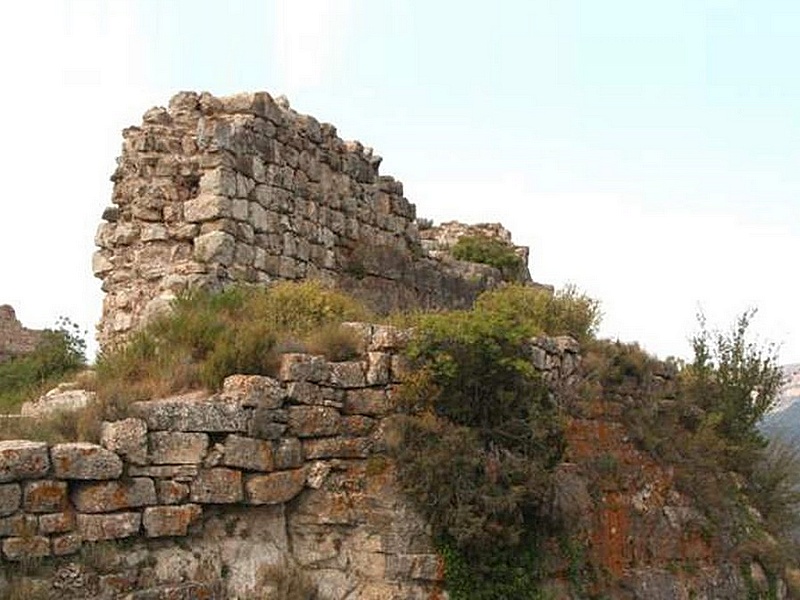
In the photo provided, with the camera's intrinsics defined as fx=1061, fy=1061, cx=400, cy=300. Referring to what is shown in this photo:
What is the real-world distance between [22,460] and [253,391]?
173 centimetres

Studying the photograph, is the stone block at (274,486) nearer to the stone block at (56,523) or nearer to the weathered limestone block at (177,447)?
the weathered limestone block at (177,447)

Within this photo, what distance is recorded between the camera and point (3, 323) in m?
18.9

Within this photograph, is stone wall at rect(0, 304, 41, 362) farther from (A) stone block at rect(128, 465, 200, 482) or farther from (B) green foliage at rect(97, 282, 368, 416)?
(A) stone block at rect(128, 465, 200, 482)

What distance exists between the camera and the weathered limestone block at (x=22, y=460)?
22.0ft

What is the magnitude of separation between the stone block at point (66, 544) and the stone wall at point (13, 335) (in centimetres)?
1208

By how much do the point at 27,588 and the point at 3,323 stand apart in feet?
43.7

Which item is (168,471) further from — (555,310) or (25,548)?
(555,310)

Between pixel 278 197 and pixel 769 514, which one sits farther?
pixel 769 514

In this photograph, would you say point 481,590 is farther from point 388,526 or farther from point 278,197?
point 278,197

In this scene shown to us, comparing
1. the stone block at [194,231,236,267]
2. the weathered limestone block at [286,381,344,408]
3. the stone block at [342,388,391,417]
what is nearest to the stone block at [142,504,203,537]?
the weathered limestone block at [286,381,344,408]

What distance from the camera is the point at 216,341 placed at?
27.9 feet

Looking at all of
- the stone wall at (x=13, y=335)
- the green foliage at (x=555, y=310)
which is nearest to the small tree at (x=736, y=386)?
the green foliage at (x=555, y=310)

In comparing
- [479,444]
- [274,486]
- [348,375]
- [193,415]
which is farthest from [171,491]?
[479,444]

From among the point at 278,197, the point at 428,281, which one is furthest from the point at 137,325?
the point at 428,281
